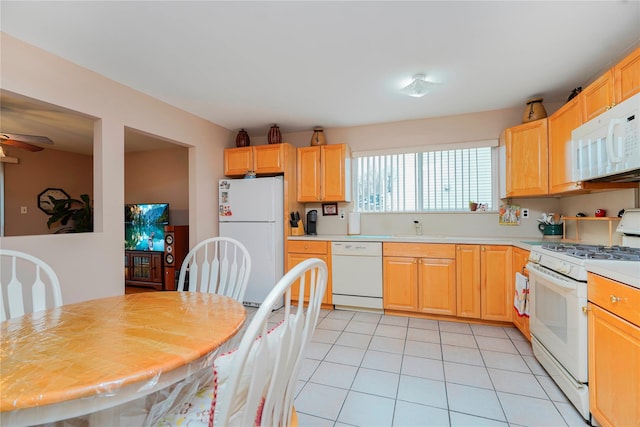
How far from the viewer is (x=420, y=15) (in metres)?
1.71

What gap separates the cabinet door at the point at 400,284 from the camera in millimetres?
3111

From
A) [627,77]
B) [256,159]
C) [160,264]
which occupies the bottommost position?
[160,264]

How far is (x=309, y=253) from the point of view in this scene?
3529 mm

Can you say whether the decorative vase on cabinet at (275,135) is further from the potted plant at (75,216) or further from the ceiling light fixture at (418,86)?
the potted plant at (75,216)

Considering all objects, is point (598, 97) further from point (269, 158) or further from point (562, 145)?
point (269, 158)

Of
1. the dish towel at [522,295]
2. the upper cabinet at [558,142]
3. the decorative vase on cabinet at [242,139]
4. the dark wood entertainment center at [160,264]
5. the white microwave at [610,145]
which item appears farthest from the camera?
the dark wood entertainment center at [160,264]

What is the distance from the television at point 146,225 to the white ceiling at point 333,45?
229 centimetres

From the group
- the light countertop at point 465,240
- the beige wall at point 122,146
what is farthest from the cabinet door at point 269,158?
the light countertop at point 465,240

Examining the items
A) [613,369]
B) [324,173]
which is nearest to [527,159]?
[613,369]

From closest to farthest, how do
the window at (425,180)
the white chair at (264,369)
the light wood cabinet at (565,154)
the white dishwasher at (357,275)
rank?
the white chair at (264,369), the light wood cabinet at (565,154), the white dishwasher at (357,275), the window at (425,180)

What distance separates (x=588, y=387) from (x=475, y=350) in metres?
0.88

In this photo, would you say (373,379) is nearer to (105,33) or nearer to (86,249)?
(86,249)

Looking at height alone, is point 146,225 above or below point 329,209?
below

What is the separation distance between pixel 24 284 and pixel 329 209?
9.89 feet
